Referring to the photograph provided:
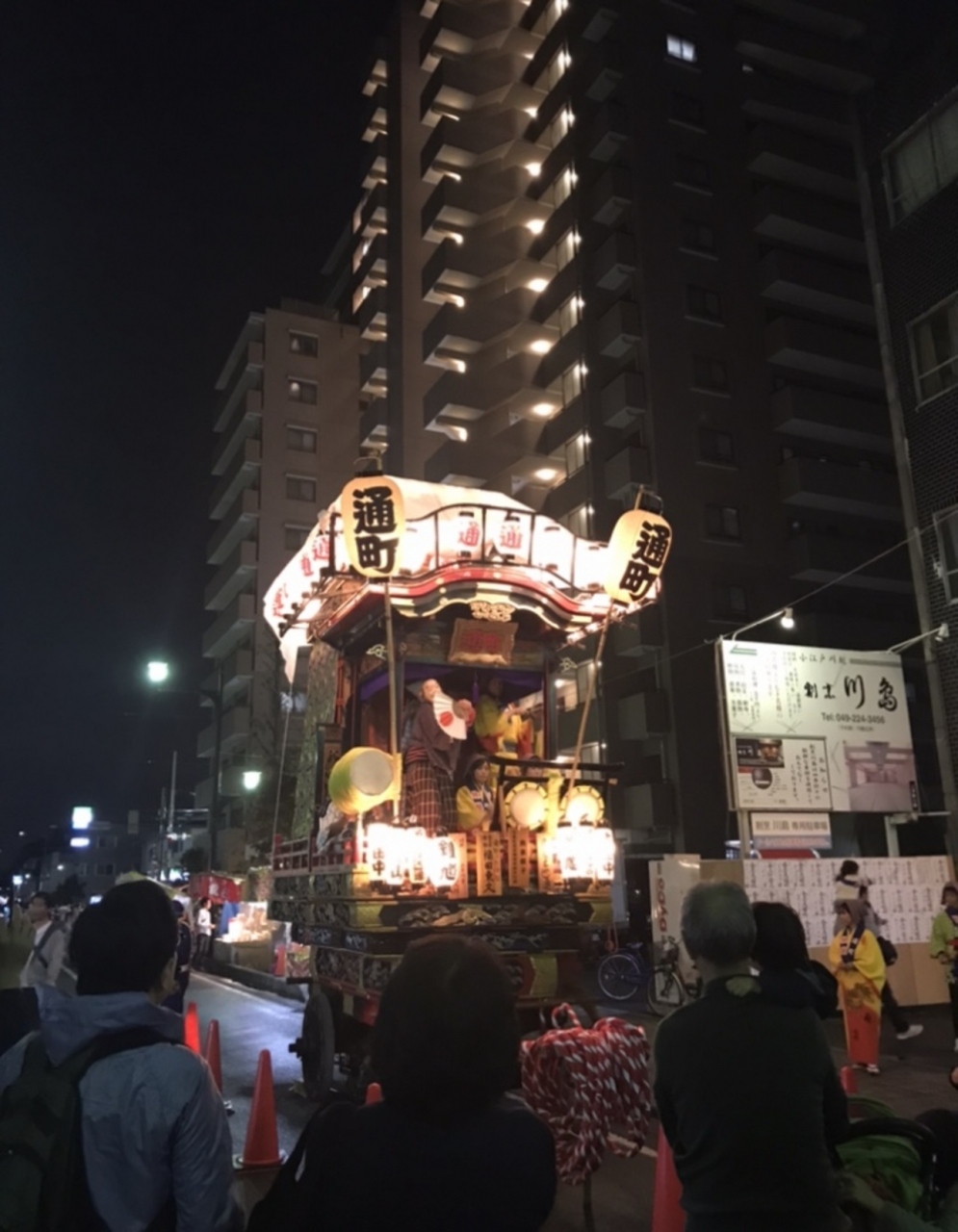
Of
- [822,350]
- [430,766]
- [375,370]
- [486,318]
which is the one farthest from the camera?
[375,370]

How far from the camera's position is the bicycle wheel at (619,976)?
726 inches

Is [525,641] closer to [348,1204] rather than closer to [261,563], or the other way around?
[348,1204]

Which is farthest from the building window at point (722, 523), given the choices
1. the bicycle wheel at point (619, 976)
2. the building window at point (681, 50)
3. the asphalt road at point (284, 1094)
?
the asphalt road at point (284, 1094)

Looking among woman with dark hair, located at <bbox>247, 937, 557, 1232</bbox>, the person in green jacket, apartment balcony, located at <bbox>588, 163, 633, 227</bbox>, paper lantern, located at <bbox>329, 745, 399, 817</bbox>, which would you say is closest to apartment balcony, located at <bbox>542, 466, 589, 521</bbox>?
apartment balcony, located at <bbox>588, 163, 633, 227</bbox>

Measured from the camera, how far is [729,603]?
29703 mm

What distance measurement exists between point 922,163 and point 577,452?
1596cm

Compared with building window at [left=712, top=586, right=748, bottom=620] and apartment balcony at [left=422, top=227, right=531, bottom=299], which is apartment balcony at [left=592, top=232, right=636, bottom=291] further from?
building window at [left=712, top=586, right=748, bottom=620]

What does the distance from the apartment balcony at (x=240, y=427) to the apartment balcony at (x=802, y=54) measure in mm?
26920

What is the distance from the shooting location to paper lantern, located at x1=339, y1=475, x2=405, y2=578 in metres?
8.53

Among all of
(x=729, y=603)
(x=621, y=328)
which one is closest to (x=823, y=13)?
(x=621, y=328)

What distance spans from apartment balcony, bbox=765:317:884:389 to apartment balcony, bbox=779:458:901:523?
3831mm

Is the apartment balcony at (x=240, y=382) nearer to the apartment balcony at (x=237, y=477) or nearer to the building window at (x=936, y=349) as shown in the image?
the apartment balcony at (x=237, y=477)

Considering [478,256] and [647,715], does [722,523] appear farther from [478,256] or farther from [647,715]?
[478,256]

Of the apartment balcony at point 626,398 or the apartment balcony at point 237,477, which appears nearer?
the apartment balcony at point 626,398
